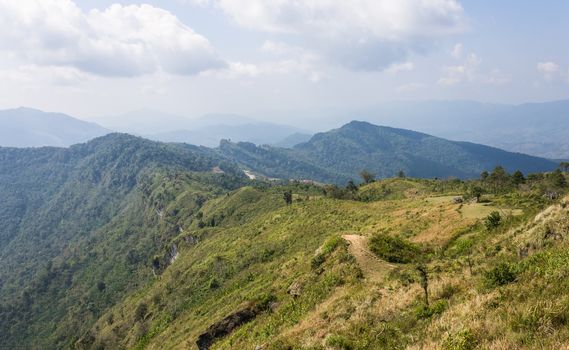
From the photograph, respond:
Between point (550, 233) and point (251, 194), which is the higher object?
point (550, 233)

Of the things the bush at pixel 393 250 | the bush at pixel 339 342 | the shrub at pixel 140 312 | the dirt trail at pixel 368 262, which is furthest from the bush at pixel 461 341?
the shrub at pixel 140 312

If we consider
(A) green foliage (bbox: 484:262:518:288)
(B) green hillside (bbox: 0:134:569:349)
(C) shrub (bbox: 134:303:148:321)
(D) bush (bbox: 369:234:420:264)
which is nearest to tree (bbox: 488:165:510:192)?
(B) green hillside (bbox: 0:134:569:349)

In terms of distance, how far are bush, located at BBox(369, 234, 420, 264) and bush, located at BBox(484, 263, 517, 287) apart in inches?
512

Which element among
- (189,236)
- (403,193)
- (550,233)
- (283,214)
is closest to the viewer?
(550,233)

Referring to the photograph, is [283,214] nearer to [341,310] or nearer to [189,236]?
[189,236]

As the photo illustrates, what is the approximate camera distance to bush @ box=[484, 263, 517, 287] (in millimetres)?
14766

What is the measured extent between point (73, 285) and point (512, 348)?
19274 cm

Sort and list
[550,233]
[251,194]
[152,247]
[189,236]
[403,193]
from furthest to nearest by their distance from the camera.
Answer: [152,247] < [251,194] < [189,236] < [403,193] < [550,233]

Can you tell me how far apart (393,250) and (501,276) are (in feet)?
48.8

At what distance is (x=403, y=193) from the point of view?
341 feet

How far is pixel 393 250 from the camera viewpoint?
2958cm

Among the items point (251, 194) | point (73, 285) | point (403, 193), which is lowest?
point (73, 285)

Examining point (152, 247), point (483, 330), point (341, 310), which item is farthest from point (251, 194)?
point (483, 330)

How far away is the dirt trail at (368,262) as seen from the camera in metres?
25.9
